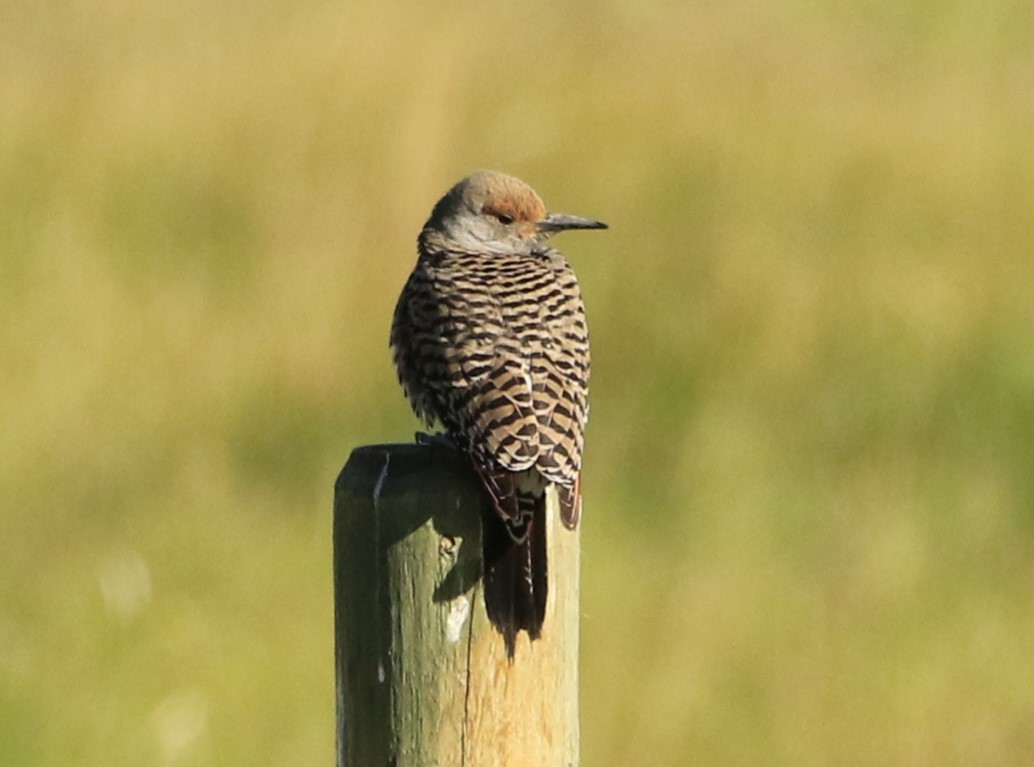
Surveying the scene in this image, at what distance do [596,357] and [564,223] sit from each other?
5.16 feet

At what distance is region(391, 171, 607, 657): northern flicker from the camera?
3311 millimetres

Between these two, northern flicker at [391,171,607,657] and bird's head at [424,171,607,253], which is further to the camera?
bird's head at [424,171,607,253]

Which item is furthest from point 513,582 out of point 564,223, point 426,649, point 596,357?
point 596,357

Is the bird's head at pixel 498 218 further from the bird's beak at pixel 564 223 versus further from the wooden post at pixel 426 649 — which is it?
the wooden post at pixel 426 649

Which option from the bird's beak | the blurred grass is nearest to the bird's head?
the bird's beak

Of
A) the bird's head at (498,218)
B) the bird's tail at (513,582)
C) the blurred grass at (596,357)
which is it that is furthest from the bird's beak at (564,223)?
the bird's tail at (513,582)

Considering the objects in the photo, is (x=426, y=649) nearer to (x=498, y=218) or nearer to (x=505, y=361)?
(x=505, y=361)

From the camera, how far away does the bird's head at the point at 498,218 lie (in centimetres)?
519

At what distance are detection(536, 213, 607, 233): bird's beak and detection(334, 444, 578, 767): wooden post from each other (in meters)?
1.92

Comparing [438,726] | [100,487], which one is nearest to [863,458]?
[100,487]

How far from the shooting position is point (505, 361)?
4.09 meters

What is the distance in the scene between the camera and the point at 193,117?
7.02 metres

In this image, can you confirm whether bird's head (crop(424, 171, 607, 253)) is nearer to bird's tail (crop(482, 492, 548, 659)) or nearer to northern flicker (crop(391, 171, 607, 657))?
northern flicker (crop(391, 171, 607, 657))

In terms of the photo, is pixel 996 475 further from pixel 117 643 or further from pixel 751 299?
pixel 117 643
